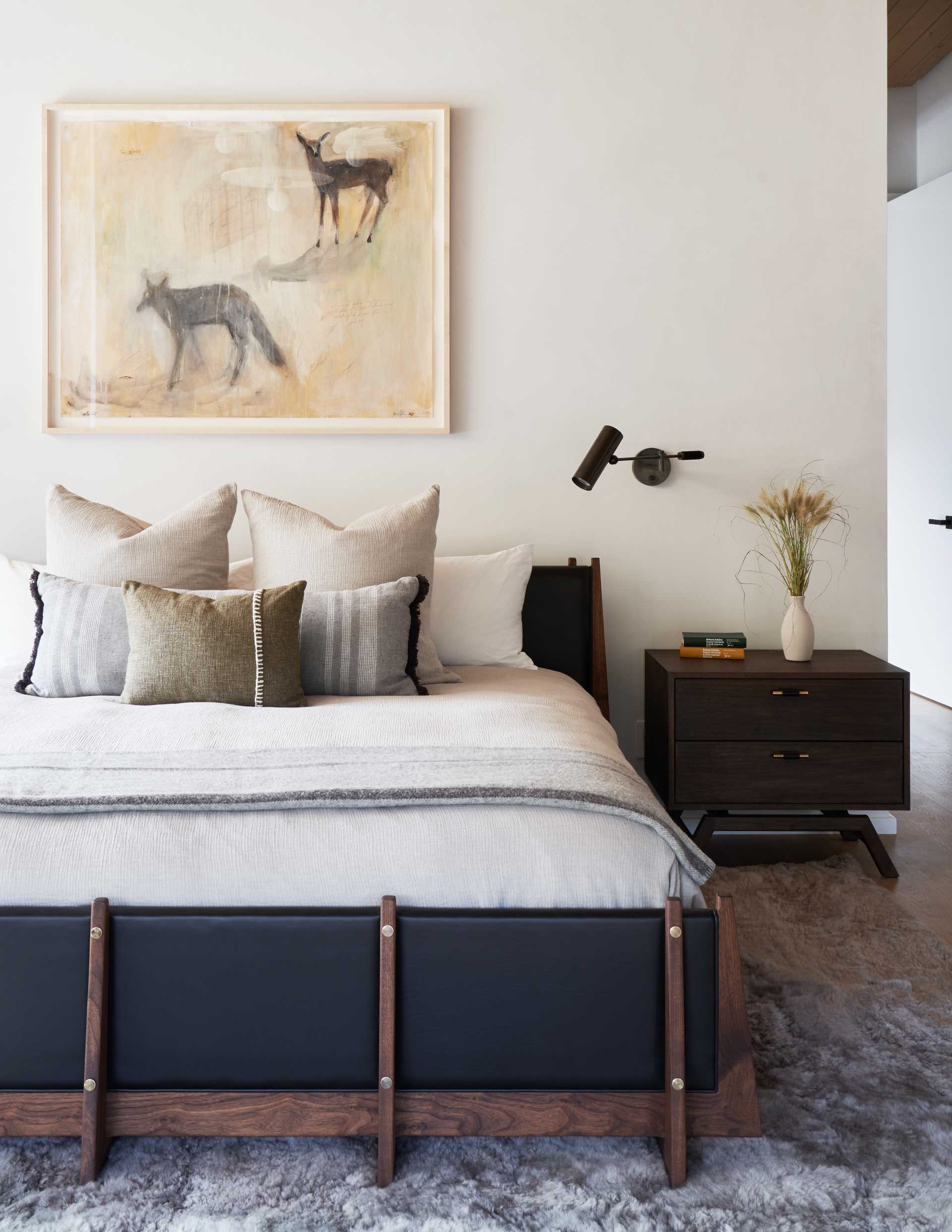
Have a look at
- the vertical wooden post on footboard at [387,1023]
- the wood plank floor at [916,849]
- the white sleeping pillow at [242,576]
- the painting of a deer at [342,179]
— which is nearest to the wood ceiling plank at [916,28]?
the painting of a deer at [342,179]

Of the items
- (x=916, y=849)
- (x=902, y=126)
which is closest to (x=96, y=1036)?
(x=916, y=849)

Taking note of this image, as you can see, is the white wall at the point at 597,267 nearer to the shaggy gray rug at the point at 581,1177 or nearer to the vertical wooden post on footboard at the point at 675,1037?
the shaggy gray rug at the point at 581,1177

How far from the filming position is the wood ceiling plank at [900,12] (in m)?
3.90

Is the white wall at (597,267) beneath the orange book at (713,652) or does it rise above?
above

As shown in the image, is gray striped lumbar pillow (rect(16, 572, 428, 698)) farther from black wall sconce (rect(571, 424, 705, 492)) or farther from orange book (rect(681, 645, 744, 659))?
orange book (rect(681, 645, 744, 659))

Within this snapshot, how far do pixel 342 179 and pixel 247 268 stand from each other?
1.34 ft

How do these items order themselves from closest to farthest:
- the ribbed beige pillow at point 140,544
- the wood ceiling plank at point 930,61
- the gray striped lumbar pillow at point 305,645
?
the gray striped lumbar pillow at point 305,645 → the ribbed beige pillow at point 140,544 → the wood ceiling plank at point 930,61

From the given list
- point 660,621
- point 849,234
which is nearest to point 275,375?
point 660,621

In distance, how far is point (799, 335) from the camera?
320 cm

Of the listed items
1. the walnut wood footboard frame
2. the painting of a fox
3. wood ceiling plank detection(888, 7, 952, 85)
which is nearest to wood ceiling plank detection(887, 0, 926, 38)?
wood ceiling plank detection(888, 7, 952, 85)

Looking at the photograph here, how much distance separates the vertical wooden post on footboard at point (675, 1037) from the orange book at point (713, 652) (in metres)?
1.64

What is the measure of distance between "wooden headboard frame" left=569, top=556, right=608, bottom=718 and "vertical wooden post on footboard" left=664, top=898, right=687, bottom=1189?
1575mm

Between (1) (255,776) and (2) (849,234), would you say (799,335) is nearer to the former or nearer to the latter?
(2) (849,234)

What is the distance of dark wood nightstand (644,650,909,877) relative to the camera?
281 centimetres
